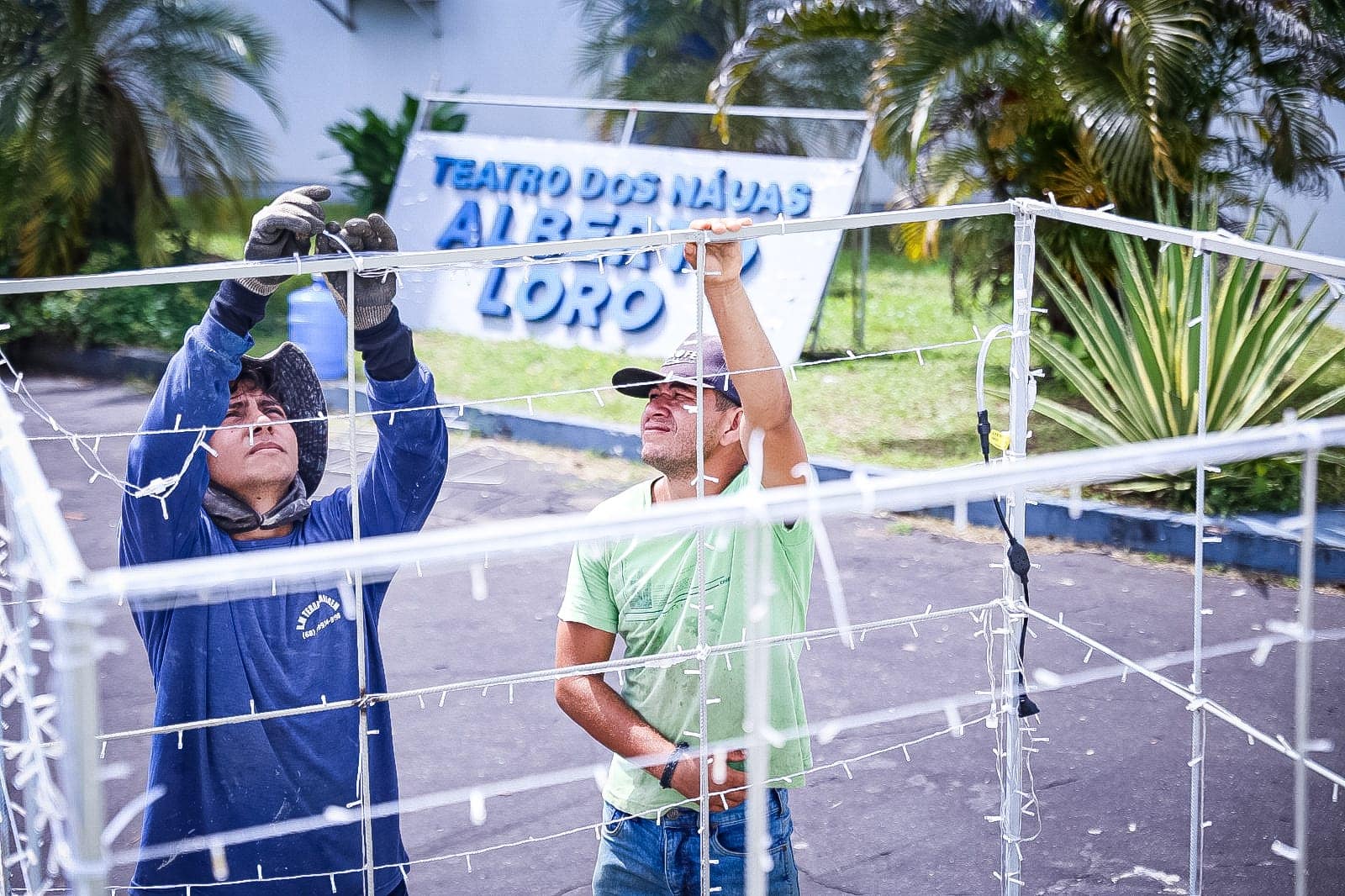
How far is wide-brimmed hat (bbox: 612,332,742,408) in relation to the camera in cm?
297

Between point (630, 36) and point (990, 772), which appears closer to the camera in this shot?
point (990, 772)

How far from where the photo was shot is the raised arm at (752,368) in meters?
2.81

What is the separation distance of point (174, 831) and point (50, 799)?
3.79ft

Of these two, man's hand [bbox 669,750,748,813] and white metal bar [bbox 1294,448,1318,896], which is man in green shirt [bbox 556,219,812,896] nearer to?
man's hand [bbox 669,750,748,813]

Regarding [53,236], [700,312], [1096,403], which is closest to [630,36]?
[53,236]

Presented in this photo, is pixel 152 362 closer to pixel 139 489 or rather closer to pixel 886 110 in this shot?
pixel 886 110

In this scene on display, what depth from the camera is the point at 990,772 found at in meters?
4.59

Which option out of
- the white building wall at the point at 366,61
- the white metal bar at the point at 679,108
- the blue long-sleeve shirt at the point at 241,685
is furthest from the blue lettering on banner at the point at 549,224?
the white building wall at the point at 366,61

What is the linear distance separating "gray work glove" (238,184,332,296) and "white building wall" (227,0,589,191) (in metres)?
14.9

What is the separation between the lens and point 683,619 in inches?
113

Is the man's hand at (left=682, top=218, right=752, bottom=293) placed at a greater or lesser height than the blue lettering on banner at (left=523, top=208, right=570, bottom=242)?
lesser

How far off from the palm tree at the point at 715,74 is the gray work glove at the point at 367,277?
9076 mm

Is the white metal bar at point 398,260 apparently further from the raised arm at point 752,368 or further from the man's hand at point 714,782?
the man's hand at point 714,782

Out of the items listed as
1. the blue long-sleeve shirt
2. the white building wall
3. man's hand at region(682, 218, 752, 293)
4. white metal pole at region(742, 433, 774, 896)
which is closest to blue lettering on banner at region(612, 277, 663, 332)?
the blue long-sleeve shirt
